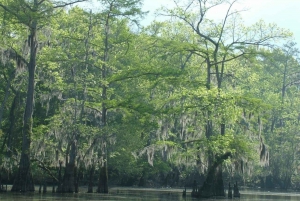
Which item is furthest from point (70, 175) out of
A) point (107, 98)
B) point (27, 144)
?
point (107, 98)

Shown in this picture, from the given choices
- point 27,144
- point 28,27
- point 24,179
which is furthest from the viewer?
point 27,144

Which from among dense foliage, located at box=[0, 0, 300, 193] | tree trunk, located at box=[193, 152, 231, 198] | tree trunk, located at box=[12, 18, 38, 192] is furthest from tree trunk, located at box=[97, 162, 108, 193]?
tree trunk, located at box=[193, 152, 231, 198]

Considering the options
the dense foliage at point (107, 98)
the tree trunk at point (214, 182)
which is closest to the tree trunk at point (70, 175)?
the dense foliage at point (107, 98)

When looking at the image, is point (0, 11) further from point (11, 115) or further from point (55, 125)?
point (11, 115)

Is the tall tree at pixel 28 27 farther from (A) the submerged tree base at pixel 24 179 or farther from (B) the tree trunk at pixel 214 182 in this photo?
(B) the tree trunk at pixel 214 182

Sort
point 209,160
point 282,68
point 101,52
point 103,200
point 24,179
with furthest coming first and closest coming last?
point 282,68 < point 101,52 < point 209,160 < point 24,179 < point 103,200

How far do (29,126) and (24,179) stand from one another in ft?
11.2

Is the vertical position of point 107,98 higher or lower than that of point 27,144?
higher

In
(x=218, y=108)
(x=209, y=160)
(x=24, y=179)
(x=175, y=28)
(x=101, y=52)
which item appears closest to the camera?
(x=24, y=179)

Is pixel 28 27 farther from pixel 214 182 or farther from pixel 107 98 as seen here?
pixel 214 182

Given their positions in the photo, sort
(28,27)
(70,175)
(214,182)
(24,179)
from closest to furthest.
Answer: (24,179)
(28,27)
(70,175)
(214,182)

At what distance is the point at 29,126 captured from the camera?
104 ft

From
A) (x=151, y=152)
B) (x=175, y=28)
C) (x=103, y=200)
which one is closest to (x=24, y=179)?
(x=103, y=200)

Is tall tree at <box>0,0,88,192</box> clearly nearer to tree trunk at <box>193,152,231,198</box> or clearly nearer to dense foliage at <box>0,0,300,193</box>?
dense foliage at <box>0,0,300,193</box>
